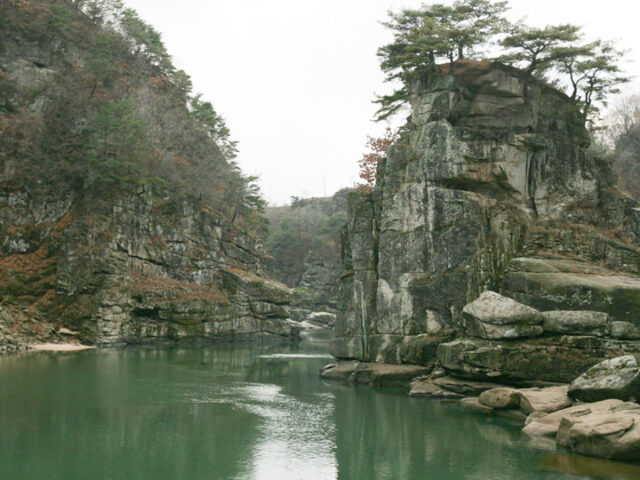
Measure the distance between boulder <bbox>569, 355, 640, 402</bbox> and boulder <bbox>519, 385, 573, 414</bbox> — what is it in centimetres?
43

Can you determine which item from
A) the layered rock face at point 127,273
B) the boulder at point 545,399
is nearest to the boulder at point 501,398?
the boulder at point 545,399

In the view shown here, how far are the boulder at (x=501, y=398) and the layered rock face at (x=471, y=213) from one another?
5081 millimetres

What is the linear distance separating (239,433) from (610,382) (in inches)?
396

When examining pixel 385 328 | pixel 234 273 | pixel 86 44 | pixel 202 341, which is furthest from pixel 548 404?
pixel 86 44

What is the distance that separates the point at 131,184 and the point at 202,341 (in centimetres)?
1316

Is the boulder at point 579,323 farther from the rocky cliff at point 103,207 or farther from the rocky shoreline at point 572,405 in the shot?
the rocky cliff at point 103,207

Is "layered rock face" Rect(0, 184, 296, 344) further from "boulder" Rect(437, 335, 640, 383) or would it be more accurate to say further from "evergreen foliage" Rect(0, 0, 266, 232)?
"boulder" Rect(437, 335, 640, 383)

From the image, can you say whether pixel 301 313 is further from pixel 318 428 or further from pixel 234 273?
pixel 318 428

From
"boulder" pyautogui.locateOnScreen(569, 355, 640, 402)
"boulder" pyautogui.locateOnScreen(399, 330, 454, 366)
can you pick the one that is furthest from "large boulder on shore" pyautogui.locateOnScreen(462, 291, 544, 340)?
"boulder" pyautogui.locateOnScreen(569, 355, 640, 402)

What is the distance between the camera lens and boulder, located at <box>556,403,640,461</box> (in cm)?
1304

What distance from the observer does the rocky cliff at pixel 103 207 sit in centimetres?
4022

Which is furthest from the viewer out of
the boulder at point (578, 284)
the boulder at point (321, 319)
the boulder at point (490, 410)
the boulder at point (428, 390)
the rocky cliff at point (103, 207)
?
the boulder at point (321, 319)

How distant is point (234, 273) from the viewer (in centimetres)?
5072

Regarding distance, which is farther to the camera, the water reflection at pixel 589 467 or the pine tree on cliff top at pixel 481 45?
the pine tree on cliff top at pixel 481 45
